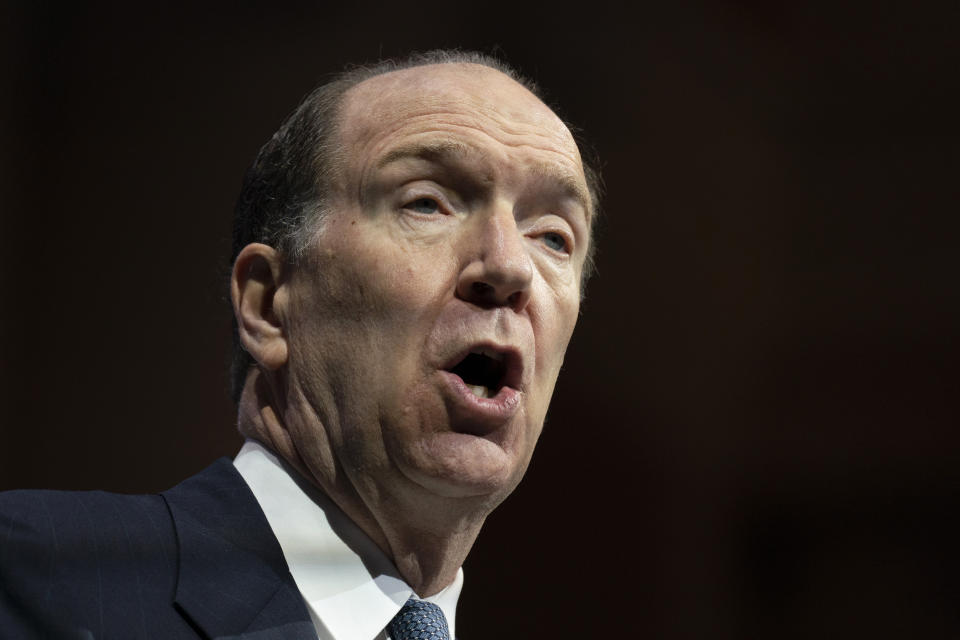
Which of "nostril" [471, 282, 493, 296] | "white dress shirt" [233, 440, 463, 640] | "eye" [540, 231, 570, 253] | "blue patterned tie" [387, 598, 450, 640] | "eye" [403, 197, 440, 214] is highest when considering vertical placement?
"eye" [403, 197, 440, 214]

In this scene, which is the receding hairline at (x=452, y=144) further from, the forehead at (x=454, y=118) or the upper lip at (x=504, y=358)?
the upper lip at (x=504, y=358)

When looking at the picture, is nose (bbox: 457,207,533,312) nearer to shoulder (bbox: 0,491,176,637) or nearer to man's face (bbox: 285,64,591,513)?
man's face (bbox: 285,64,591,513)

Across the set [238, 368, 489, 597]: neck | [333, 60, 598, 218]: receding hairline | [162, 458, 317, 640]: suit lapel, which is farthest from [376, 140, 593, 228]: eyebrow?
[162, 458, 317, 640]: suit lapel

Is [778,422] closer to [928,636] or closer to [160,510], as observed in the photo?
[928,636]

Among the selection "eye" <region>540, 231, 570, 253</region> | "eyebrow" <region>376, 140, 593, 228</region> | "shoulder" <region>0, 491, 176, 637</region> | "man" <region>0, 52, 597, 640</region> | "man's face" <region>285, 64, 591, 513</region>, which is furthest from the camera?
"eye" <region>540, 231, 570, 253</region>

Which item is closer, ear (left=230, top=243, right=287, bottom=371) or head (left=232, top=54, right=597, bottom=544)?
head (left=232, top=54, right=597, bottom=544)

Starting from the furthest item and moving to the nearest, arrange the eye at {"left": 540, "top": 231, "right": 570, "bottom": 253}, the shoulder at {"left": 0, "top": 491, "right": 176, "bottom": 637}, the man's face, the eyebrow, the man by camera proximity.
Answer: the eye at {"left": 540, "top": 231, "right": 570, "bottom": 253} → the eyebrow → the man's face → the man → the shoulder at {"left": 0, "top": 491, "right": 176, "bottom": 637}

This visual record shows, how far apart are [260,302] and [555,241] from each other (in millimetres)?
513

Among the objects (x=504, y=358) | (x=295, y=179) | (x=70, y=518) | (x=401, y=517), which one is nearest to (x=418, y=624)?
(x=401, y=517)

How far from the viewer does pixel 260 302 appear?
1.82 meters

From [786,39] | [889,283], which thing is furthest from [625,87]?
[889,283]

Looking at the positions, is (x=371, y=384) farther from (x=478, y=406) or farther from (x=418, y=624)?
(x=418, y=624)

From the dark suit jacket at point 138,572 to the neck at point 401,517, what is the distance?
0.41 feet

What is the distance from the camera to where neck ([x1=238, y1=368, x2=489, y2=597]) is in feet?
5.53
